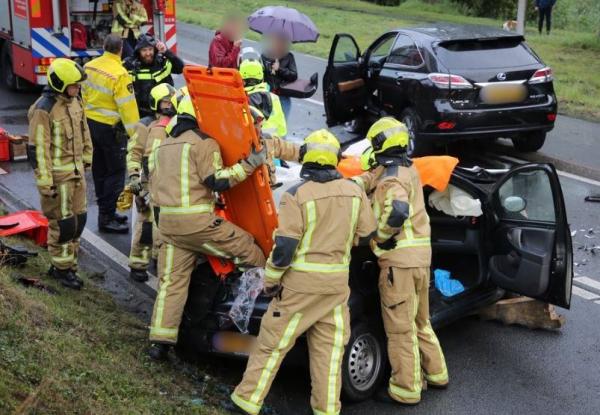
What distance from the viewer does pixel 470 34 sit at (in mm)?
10938

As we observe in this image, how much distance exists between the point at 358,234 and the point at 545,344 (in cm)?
214

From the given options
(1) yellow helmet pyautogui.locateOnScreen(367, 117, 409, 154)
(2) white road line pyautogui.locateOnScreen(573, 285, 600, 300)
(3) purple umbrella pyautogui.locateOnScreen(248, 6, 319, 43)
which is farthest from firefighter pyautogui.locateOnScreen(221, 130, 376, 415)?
(3) purple umbrella pyautogui.locateOnScreen(248, 6, 319, 43)

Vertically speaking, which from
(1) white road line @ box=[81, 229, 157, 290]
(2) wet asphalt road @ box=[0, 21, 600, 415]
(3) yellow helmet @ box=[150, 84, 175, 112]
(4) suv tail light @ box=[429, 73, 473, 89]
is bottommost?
(2) wet asphalt road @ box=[0, 21, 600, 415]

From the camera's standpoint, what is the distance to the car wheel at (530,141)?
11461 mm

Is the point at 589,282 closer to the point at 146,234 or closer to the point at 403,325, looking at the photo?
the point at 403,325

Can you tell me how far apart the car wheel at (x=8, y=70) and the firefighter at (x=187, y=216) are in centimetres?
998

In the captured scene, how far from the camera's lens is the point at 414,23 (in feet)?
79.9

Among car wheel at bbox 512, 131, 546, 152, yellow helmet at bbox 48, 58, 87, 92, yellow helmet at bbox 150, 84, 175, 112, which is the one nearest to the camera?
yellow helmet at bbox 48, 58, 87, 92

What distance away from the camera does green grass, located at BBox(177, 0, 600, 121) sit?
14.9 m

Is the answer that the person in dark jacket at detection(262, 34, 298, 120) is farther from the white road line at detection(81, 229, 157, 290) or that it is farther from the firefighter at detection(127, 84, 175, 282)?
the firefighter at detection(127, 84, 175, 282)

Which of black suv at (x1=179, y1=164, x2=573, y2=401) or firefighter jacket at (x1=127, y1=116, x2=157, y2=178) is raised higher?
firefighter jacket at (x1=127, y1=116, x2=157, y2=178)

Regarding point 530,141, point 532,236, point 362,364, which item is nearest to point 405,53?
point 530,141

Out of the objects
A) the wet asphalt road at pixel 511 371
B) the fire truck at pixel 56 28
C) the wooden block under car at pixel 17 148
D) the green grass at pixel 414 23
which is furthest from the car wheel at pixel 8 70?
the wet asphalt road at pixel 511 371

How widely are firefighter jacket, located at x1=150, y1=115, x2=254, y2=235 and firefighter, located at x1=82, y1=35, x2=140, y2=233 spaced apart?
260 centimetres
